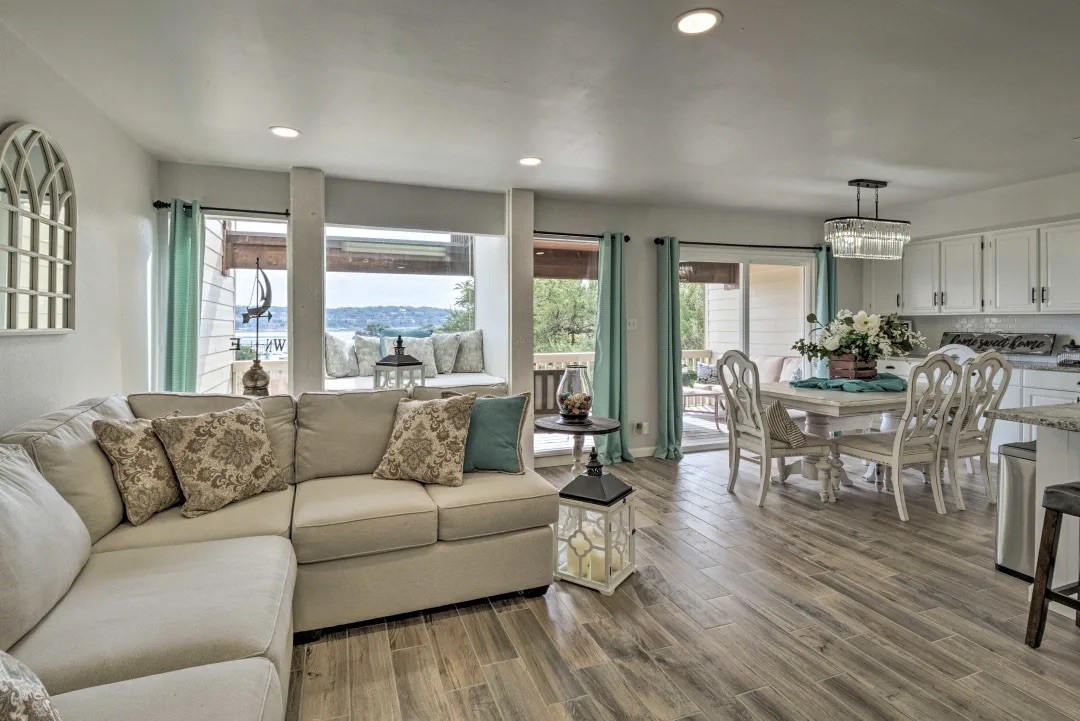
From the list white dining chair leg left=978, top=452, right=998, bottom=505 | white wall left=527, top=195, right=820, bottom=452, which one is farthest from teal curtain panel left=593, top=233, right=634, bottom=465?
white dining chair leg left=978, top=452, right=998, bottom=505

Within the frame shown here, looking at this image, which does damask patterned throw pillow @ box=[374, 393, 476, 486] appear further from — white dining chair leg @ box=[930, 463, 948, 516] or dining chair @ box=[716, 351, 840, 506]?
white dining chair leg @ box=[930, 463, 948, 516]

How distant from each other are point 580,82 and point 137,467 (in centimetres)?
247

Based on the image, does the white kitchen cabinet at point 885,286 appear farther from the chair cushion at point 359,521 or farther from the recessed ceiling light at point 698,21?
the chair cushion at point 359,521

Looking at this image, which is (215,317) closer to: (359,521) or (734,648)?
(359,521)

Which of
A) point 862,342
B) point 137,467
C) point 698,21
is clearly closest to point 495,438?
point 137,467

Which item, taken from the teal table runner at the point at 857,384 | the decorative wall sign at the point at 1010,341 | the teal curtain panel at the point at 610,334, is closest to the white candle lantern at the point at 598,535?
the teal table runner at the point at 857,384

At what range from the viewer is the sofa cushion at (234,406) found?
263cm

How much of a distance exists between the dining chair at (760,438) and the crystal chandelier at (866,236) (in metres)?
1.26

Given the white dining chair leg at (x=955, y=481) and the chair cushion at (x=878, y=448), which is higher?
the chair cushion at (x=878, y=448)

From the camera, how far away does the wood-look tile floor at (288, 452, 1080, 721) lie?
1.86 metres

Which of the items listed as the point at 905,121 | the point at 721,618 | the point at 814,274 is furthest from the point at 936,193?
the point at 721,618

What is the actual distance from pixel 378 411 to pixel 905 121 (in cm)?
326

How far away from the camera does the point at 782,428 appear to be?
13.1 feet

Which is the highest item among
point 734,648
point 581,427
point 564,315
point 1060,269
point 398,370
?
point 1060,269
